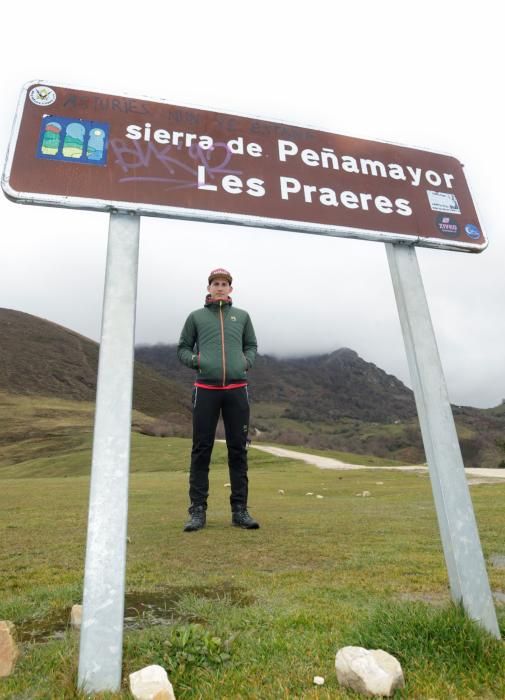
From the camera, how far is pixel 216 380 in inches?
212

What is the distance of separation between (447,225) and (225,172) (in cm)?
161

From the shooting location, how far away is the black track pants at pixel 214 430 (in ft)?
17.8

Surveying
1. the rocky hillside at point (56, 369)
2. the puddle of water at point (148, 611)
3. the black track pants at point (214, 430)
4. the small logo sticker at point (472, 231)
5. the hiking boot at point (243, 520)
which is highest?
the rocky hillside at point (56, 369)

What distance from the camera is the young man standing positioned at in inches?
211

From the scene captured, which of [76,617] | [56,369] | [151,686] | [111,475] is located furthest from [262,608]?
[56,369]

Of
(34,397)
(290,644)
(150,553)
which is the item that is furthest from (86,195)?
(34,397)

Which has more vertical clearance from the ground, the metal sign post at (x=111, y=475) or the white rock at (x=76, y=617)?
the metal sign post at (x=111, y=475)

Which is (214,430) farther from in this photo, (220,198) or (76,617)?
(220,198)

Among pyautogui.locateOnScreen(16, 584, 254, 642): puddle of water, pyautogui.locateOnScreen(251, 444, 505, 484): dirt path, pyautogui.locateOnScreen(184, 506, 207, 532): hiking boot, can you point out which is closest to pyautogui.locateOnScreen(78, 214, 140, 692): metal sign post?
pyautogui.locateOnScreen(16, 584, 254, 642): puddle of water

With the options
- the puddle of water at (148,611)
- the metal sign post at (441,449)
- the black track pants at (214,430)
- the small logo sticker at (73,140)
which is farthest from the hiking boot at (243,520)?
the small logo sticker at (73,140)

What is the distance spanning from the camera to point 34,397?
352 ft

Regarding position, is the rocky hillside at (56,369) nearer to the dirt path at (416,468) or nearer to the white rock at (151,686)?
the dirt path at (416,468)

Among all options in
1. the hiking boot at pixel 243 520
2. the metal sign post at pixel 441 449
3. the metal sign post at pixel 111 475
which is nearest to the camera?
the metal sign post at pixel 111 475

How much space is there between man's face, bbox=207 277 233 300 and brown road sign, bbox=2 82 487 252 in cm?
258
